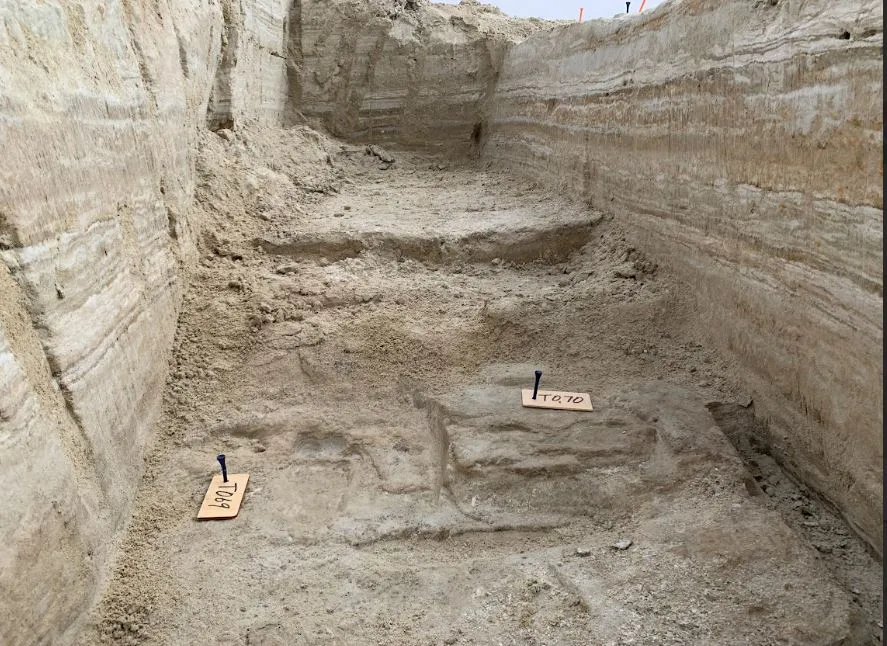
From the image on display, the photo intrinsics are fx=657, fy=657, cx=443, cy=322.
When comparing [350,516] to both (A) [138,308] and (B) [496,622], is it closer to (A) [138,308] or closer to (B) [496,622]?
(B) [496,622]

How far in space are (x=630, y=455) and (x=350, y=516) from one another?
0.98 m

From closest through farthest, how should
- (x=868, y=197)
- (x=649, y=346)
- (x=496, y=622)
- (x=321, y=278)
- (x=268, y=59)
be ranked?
(x=496, y=622)
(x=868, y=197)
(x=649, y=346)
(x=321, y=278)
(x=268, y=59)

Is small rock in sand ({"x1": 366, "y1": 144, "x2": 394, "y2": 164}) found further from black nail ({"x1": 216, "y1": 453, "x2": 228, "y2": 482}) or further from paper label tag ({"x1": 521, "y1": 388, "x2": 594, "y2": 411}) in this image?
black nail ({"x1": 216, "y1": 453, "x2": 228, "y2": 482})

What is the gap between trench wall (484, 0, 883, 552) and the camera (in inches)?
73.4

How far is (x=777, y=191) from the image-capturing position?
2258 millimetres

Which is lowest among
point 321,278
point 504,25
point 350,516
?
point 350,516

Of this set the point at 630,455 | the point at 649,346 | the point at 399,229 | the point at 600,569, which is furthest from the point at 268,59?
the point at 600,569

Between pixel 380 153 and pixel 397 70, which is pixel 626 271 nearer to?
pixel 380 153

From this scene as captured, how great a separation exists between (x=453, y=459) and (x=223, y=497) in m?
0.79

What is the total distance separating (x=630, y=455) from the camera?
2.30 meters

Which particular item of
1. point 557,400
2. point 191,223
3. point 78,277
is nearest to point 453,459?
point 557,400

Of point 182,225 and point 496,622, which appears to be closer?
point 496,622

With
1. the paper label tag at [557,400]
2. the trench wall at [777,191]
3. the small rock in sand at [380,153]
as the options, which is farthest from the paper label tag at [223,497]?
the small rock in sand at [380,153]

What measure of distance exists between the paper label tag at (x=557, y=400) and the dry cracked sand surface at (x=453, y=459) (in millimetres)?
42
